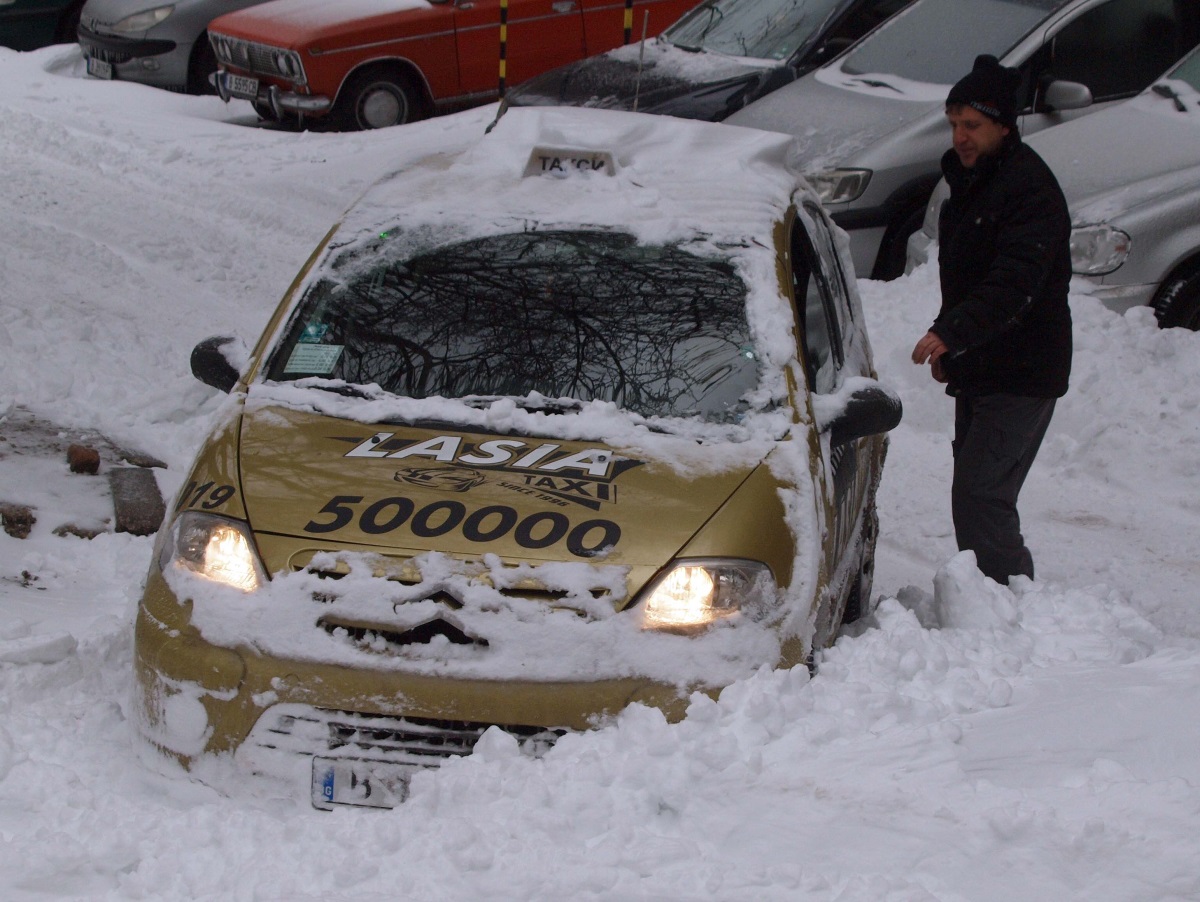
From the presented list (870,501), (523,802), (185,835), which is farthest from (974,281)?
(185,835)

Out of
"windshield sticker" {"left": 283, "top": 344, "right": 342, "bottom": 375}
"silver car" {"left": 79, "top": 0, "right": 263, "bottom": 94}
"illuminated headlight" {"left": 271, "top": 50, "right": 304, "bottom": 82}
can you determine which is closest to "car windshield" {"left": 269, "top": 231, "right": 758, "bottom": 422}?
Result: "windshield sticker" {"left": 283, "top": 344, "right": 342, "bottom": 375}

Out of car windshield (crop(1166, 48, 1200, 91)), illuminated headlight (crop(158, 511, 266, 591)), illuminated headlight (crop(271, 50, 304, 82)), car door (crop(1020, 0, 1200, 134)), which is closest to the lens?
illuminated headlight (crop(158, 511, 266, 591))

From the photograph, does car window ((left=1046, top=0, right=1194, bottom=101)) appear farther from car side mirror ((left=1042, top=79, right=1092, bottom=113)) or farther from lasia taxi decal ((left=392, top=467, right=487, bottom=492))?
lasia taxi decal ((left=392, top=467, right=487, bottom=492))

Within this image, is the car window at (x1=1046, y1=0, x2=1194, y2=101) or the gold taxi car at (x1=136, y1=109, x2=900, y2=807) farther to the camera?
the car window at (x1=1046, y1=0, x2=1194, y2=101)

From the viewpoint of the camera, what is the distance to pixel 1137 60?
8758mm

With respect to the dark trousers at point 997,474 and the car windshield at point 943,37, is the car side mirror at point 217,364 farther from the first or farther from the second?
the car windshield at point 943,37

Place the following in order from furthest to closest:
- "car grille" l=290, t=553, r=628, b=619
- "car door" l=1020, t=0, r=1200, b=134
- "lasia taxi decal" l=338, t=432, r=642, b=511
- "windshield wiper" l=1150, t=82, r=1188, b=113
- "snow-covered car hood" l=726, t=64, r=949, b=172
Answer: "car door" l=1020, t=0, r=1200, b=134 → "snow-covered car hood" l=726, t=64, r=949, b=172 → "windshield wiper" l=1150, t=82, r=1188, b=113 → "lasia taxi decal" l=338, t=432, r=642, b=511 → "car grille" l=290, t=553, r=628, b=619

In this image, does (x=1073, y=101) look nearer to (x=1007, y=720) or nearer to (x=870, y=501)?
(x=870, y=501)

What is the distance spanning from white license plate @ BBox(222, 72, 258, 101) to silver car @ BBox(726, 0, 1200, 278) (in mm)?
4747

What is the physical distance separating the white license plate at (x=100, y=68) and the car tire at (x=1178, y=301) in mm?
10061

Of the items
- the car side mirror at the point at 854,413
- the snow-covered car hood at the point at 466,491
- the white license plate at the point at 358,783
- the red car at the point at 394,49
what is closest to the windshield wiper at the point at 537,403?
the snow-covered car hood at the point at 466,491

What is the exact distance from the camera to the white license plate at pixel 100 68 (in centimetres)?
1299

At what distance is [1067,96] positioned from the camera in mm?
8094

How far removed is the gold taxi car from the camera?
3.13 metres
